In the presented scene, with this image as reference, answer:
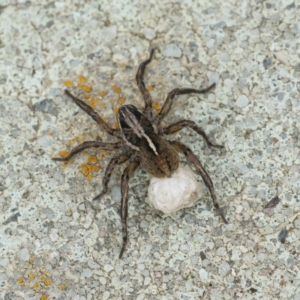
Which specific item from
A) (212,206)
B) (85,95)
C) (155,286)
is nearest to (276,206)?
(212,206)

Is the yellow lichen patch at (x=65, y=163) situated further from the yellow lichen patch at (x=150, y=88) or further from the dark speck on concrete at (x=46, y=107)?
the yellow lichen patch at (x=150, y=88)

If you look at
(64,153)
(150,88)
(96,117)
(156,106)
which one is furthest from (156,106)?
(64,153)

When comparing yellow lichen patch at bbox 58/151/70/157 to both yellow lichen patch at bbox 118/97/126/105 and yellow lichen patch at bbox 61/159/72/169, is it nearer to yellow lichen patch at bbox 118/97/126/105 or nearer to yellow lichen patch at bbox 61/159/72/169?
yellow lichen patch at bbox 61/159/72/169

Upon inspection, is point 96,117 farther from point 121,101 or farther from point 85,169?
point 85,169

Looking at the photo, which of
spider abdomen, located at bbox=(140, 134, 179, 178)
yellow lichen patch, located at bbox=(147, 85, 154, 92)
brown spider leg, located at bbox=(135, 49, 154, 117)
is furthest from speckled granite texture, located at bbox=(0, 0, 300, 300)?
spider abdomen, located at bbox=(140, 134, 179, 178)

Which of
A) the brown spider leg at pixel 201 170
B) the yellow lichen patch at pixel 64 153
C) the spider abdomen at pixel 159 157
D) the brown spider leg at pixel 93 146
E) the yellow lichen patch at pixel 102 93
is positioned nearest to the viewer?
the spider abdomen at pixel 159 157

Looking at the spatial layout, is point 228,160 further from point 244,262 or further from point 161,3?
point 161,3

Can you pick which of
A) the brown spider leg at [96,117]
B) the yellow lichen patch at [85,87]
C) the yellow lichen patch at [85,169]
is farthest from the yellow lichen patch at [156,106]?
the yellow lichen patch at [85,169]
